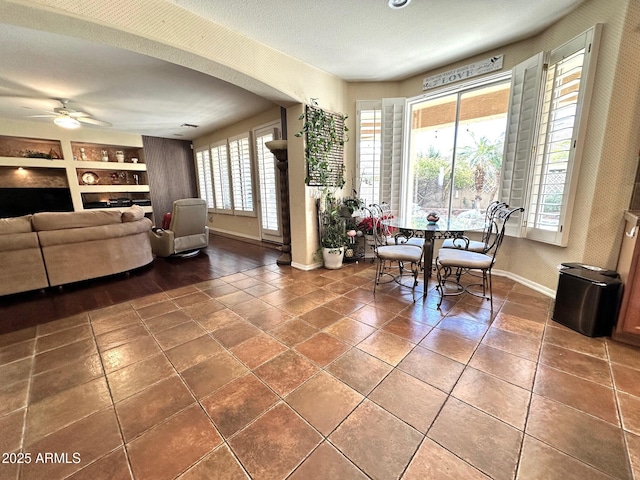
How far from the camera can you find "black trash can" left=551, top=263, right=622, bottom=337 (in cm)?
196

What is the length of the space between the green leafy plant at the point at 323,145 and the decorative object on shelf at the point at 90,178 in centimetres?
646

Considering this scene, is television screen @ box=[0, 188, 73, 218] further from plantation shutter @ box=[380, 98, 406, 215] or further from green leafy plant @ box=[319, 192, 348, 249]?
plantation shutter @ box=[380, 98, 406, 215]

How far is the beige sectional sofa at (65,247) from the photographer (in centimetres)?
284

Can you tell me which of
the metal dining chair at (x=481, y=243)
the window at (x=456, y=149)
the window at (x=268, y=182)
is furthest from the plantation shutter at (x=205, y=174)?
the metal dining chair at (x=481, y=243)

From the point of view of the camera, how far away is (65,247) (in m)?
3.12

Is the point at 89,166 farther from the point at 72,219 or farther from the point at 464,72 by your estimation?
the point at 464,72

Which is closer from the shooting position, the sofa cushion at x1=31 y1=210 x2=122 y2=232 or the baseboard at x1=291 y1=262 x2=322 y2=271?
the sofa cushion at x1=31 y1=210 x2=122 y2=232

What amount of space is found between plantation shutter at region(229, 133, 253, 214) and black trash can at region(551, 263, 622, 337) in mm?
5279

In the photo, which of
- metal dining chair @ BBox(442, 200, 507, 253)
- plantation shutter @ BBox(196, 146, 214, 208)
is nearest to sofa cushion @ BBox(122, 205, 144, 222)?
plantation shutter @ BBox(196, 146, 214, 208)

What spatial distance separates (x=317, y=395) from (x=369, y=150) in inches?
134

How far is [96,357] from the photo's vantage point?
1.87 m

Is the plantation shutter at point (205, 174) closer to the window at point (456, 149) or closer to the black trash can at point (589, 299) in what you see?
the window at point (456, 149)

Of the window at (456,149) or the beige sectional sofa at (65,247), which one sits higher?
the window at (456,149)

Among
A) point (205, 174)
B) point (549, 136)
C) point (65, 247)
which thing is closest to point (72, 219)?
point (65, 247)
